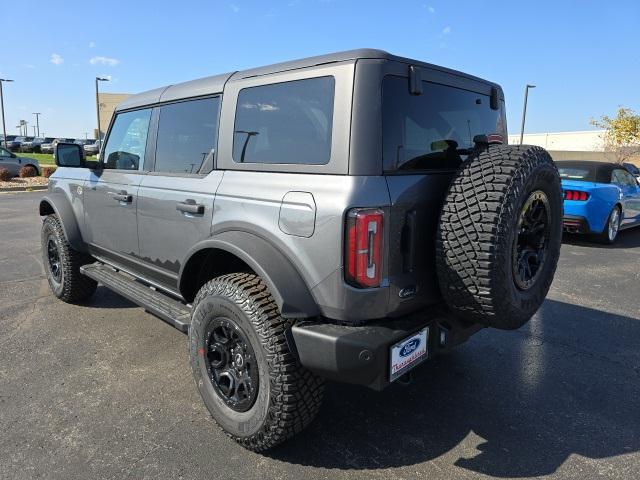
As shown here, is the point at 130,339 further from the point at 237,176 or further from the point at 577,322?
the point at 577,322

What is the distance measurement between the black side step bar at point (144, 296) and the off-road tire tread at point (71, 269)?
0.26 metres

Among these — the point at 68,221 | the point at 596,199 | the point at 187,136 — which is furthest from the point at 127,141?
the point at 596,199

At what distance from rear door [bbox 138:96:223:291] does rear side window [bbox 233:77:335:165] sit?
10.9 inches

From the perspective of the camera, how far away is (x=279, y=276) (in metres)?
2.24

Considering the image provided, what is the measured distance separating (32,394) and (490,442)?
113 inches

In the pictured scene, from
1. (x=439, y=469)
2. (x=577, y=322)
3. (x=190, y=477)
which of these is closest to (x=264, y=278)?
(x=190, y=477)

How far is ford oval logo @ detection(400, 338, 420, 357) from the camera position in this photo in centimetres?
224

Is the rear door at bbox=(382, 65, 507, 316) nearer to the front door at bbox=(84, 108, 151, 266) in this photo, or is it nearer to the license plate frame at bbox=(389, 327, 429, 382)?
the license plate frame at bbox=(389, 327, 429, 382)

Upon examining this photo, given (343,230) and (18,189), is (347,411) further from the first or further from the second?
(18,189)

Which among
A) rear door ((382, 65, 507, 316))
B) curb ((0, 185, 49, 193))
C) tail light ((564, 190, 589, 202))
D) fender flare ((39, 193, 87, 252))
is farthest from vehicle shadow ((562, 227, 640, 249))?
curb ((0, 185, 49, 193))

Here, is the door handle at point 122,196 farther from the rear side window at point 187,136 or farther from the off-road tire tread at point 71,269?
the off-road tire tread at point 71,269

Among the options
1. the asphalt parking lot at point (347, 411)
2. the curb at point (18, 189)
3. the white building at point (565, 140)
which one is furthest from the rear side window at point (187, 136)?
the white building at point (565, 140)

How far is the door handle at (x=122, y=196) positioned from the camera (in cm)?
353

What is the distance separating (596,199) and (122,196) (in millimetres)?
→ 7681
